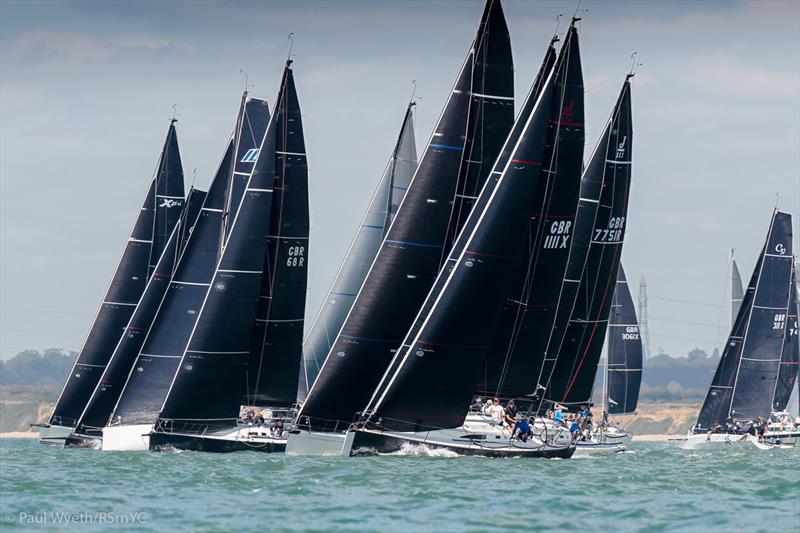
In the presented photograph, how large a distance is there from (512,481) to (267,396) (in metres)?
17.7

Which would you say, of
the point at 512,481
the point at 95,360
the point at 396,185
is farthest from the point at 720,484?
the point at 95,360

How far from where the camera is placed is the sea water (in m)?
29.2

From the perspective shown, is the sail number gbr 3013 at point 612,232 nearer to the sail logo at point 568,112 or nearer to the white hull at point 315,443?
the sail logo at point 568,112

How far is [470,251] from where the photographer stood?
142 ft

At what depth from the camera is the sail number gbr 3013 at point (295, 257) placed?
5284 cm

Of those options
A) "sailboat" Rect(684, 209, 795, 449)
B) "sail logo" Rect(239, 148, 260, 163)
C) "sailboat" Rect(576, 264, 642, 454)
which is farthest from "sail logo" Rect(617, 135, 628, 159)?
"sailboat" Rect(684, 209, 795, 449)

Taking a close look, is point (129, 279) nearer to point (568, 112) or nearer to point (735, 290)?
point (568, 112)

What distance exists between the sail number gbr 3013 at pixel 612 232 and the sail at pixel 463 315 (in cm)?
1272

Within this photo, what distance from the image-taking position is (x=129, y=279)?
6544 centimetres

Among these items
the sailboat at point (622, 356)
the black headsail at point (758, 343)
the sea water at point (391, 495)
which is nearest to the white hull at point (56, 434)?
the sea water at point (391, 495)

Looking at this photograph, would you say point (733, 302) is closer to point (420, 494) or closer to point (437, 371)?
point (437, 371)

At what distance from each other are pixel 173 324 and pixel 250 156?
7073 millimetres

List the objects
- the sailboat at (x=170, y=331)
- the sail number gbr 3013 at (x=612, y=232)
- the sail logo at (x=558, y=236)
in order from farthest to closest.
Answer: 1. the sail number gbr 3013 at (x=612, y=232)
2. the sailboat at (x=170, y=331)
3. the sail logo at (x=558, y=236)

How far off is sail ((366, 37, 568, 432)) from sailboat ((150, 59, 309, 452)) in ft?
27.0
